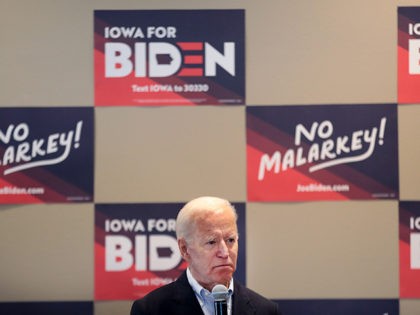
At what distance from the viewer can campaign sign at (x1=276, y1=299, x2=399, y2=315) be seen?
3.55 metres

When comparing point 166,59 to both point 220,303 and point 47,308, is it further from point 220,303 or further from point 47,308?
point 220,303

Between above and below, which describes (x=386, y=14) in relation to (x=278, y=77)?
above

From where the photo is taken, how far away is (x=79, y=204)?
355 cm

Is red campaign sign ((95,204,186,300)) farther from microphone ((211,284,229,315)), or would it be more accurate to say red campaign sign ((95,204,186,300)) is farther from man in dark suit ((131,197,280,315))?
microphone ((211,284,229,315))

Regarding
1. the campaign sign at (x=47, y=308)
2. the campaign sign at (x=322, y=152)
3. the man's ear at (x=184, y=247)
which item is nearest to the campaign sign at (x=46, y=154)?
the campaign sign at (x=47, y=308)

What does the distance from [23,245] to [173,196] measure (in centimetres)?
77

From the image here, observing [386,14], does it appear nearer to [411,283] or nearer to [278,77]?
[278,77]

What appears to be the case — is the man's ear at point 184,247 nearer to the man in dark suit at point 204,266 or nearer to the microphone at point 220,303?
the man in dark suit at point 204,266

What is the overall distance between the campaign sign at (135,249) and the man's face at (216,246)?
85 centimetres

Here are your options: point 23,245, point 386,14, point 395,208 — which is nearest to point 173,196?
point 23,245

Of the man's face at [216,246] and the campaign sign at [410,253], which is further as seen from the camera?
the campaign sign at [410,253]

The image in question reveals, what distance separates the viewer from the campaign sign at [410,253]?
355 centimetres

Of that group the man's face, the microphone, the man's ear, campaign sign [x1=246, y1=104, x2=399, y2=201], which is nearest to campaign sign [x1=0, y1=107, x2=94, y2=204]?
campaign sign [x1=246, y1=104, x2=399, y2=201]

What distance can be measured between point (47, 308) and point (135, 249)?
0.51 metres
